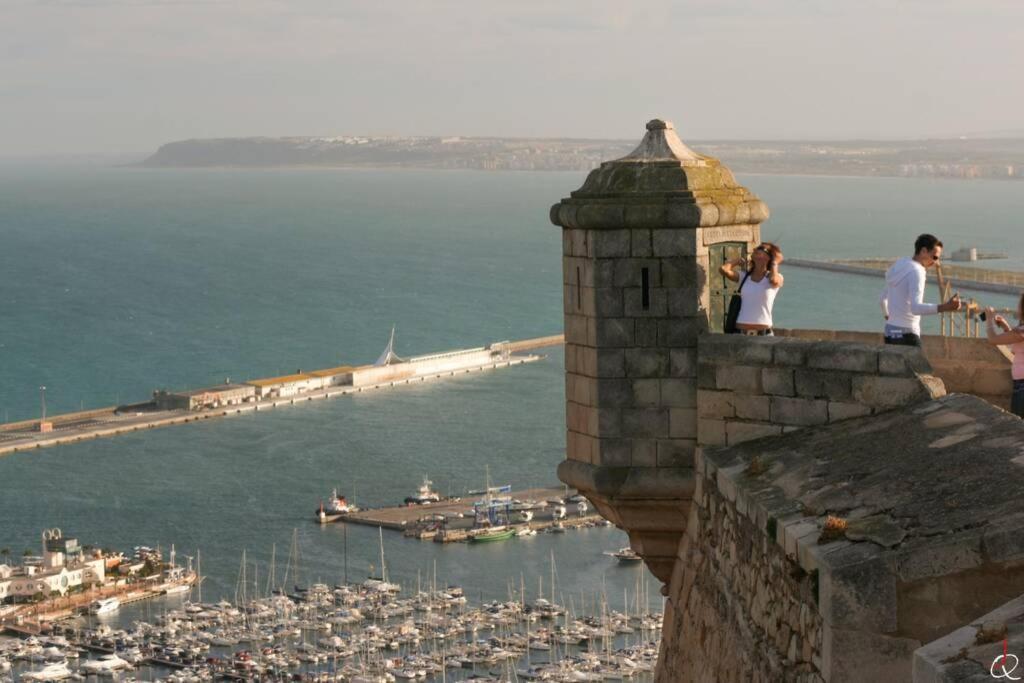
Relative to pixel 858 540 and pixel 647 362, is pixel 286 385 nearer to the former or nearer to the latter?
pixel 647 362

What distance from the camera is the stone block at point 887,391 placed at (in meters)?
6.46

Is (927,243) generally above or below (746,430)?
above

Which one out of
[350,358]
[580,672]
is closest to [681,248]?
[580,672]

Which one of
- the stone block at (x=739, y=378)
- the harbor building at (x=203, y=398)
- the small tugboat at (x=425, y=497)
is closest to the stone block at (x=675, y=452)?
the stone block at (x=739, y=378)

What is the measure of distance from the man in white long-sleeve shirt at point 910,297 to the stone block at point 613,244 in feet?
3.42

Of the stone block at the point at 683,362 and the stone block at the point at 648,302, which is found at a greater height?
the stone block at the point at 648,302

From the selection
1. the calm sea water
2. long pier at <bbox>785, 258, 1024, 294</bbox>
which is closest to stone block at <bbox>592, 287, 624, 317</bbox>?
long pier at <bbox>785, 258, 1024, 294</bbox>

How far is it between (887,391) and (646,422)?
129 cm

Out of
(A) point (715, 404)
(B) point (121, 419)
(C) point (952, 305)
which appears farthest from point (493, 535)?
(A) point (715, 404)

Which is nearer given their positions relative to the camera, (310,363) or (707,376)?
(707,376)

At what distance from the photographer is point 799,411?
6930 millimetres

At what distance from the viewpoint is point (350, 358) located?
3875 inches

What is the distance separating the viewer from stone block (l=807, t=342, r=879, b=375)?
6613mm

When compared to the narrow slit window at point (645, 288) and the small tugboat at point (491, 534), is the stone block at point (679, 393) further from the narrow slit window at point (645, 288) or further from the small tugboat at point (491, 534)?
the small tugboat at point (491, 534)
